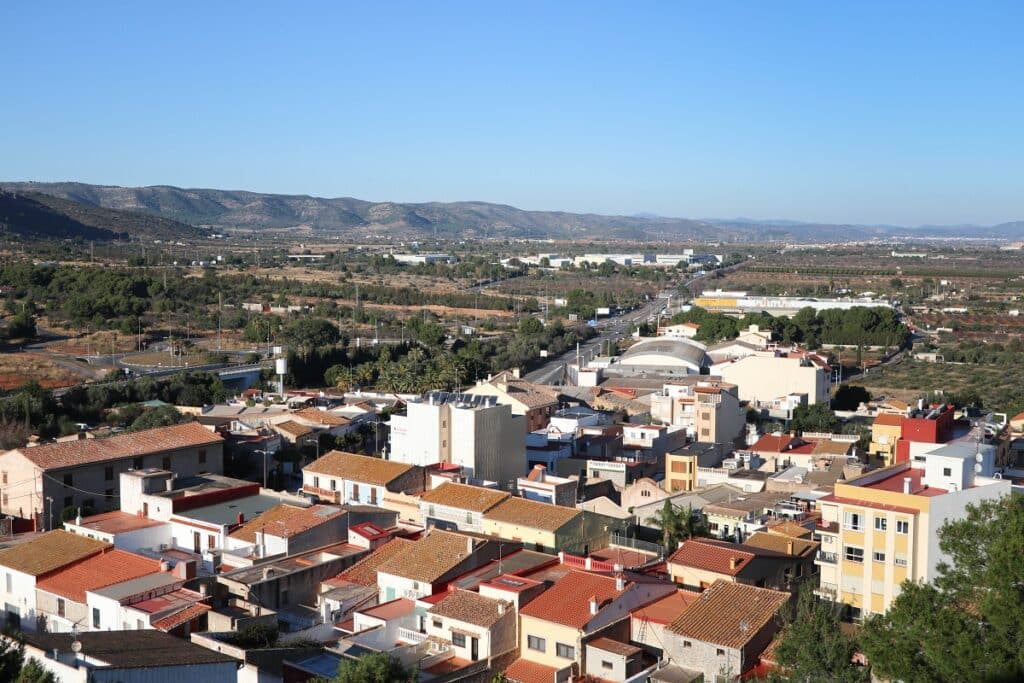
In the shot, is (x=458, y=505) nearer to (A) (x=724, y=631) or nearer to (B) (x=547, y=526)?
(B) (x=547, y=526)

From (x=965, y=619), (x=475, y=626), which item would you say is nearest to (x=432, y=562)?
(x=475, y=626)

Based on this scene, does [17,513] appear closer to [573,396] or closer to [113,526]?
[113,526]

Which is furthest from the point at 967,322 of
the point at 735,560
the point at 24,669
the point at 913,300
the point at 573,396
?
the point at 24,669

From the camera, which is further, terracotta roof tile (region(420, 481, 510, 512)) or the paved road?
the paved road

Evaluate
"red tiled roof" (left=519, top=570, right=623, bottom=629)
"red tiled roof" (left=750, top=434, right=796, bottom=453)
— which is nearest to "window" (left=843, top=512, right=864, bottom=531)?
"red tiled roof" (left=519, top=570, right=623, bottom=629)

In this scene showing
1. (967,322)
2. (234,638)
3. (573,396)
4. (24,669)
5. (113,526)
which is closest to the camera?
(24,669)

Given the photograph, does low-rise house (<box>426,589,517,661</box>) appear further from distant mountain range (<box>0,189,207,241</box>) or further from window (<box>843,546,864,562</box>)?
distant mountain range (<box>0,189,207,241</box>)

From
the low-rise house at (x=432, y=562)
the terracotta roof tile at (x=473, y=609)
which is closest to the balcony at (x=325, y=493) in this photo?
the low-rise house at (x=432, y=562)
